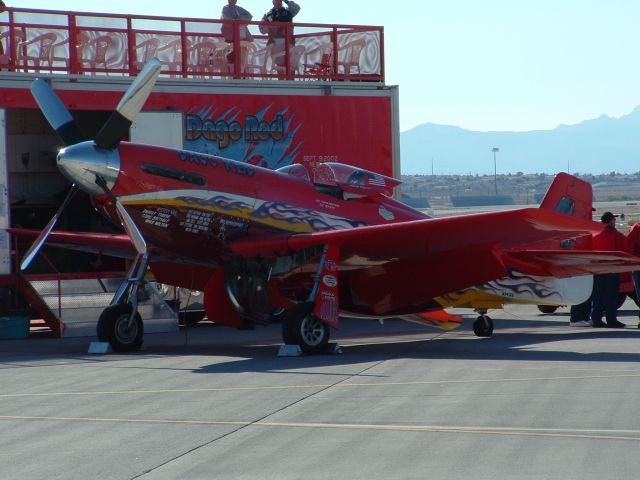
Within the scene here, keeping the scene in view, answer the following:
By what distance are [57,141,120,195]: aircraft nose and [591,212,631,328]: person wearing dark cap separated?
7701 mm

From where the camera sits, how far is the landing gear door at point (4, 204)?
53.8 ft

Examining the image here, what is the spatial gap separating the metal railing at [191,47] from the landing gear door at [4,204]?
1273 mm

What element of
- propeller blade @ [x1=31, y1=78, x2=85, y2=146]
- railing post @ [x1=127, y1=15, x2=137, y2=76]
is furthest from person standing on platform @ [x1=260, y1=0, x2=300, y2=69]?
propeller blade @ [x1=31, y1=78, x2=85, y2=146]

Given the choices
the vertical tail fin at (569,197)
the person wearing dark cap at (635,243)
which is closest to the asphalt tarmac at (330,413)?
the vertical tail fin at (569,197)

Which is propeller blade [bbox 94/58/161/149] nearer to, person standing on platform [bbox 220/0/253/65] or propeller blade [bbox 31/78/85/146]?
propeller blade [bbox 31/78/85/146]

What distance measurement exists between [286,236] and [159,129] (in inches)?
212

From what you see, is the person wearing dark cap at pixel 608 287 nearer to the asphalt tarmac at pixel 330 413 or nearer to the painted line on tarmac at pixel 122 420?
the asphalt tarmac at pixel 330 413

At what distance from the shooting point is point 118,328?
44.3ft

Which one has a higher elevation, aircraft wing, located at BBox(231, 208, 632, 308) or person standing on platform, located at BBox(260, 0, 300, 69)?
person standing on platform, located at BBox(260, 0, 300, 69)

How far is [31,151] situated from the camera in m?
21.1

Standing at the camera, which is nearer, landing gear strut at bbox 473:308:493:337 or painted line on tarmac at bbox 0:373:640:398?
painted line on tarmac at bbox 0:373:640:398

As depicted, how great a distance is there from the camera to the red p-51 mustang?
1255 centimetres

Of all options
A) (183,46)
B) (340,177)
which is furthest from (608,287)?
(183,46)

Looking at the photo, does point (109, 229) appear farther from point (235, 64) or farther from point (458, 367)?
point (458, 367)
